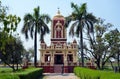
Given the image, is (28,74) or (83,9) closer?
(28,74)

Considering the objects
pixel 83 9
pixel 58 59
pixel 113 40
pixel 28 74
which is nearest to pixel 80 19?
pixel 83 9

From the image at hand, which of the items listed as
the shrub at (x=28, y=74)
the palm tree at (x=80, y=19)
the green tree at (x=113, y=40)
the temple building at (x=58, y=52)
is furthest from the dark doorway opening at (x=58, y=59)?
the shrub at (x=28, y=74)

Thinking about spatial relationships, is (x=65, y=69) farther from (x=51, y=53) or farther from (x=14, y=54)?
(x=14, y=54)

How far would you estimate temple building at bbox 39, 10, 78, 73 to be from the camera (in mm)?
56919

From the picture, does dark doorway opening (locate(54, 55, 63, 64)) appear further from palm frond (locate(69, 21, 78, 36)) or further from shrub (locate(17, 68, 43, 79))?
shrub (locate(17, 68, 43, 79))

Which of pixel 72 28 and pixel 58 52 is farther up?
pixel 72 28

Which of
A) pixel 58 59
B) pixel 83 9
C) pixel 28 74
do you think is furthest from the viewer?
pixel 58 59

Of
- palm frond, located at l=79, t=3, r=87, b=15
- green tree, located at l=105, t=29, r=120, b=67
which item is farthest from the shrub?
green tree, located at l=105, t=29, r=120, b=67

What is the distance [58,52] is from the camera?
61281mm

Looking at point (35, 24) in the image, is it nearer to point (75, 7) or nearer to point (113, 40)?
point (75, 7)

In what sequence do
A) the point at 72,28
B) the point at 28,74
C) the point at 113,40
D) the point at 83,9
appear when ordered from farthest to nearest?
the point at 113,40
the point at 83,9
the point at 72,28
the point at 28,74

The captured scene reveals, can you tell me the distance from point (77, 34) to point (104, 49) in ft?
38.1

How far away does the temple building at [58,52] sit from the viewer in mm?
56919

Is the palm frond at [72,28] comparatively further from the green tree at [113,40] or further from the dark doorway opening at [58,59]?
the dark doorway opening at [58,59]
